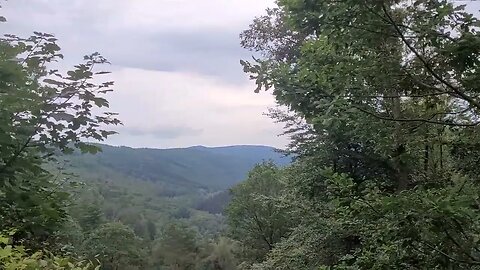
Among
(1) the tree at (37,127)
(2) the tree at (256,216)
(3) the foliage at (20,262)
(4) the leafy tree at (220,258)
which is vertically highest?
(1) the tree at (37,127)

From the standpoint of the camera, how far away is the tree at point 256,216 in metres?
22.1

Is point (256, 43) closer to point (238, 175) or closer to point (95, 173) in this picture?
point (95, 173)

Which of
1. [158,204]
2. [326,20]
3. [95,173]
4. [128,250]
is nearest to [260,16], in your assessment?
[326,20]

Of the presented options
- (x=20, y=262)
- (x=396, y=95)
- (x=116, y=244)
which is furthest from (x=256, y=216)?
(x=20, y=262)

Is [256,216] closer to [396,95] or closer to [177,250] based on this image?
[177,250]

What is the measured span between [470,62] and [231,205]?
20.9 m

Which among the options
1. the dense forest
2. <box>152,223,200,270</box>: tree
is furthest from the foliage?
<box>152,223,200,270</box>: tree

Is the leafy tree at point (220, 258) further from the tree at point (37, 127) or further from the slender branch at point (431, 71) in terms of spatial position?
the slender branch at point (431, 71)

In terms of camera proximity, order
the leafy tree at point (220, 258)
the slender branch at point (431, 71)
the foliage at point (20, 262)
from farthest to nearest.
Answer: the leafy tree at point (220, 258)
the slender branch at point (431, 71)
the foliage at point (20, 262)

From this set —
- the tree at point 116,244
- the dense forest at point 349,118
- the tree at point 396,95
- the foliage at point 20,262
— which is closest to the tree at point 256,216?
the tree at point 116,244

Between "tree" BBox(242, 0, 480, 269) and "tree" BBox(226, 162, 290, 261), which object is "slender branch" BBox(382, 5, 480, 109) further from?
"tree" BBox(226, 162, 290, 261)

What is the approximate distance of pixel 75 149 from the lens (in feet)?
13.9

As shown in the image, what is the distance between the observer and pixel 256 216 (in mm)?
22797

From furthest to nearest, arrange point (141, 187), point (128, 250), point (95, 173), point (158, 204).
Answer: point (141, 187) → point (95, 173) → point (158, 204) → point (128, 250)
